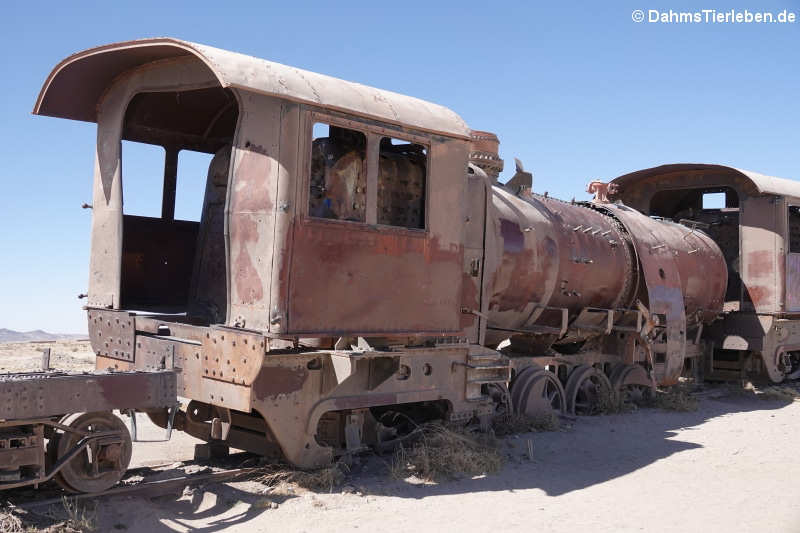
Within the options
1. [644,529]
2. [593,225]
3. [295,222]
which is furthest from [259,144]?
[593,225]

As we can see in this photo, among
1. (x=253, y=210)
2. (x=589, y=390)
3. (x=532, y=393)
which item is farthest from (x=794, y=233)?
(x=253, y=210)

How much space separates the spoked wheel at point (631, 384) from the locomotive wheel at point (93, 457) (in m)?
7.18

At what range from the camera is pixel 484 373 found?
801cm

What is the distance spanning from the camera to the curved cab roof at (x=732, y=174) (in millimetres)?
12977

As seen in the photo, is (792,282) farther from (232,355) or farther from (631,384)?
(232,355)

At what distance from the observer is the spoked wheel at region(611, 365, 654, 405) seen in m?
10.8

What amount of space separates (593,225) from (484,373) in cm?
360

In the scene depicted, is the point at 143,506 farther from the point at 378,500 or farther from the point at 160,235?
the point at 160,235

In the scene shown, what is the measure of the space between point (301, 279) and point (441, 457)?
7.19 ft

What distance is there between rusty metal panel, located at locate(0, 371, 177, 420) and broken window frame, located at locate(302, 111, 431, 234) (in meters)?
1.76

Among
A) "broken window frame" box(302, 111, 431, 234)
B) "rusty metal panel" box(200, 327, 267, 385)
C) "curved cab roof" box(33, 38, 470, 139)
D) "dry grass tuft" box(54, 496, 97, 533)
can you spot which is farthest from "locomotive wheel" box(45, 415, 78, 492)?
"curved cab roof" box(33, 38, 470, 139)

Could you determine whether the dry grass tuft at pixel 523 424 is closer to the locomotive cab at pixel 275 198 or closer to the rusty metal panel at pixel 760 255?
the locomotive cab at pixel 275 198

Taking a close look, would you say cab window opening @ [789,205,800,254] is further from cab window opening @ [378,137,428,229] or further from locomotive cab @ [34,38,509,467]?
cab window opening @ [378,137,428,229]

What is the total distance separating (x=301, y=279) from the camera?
611 centimetres
